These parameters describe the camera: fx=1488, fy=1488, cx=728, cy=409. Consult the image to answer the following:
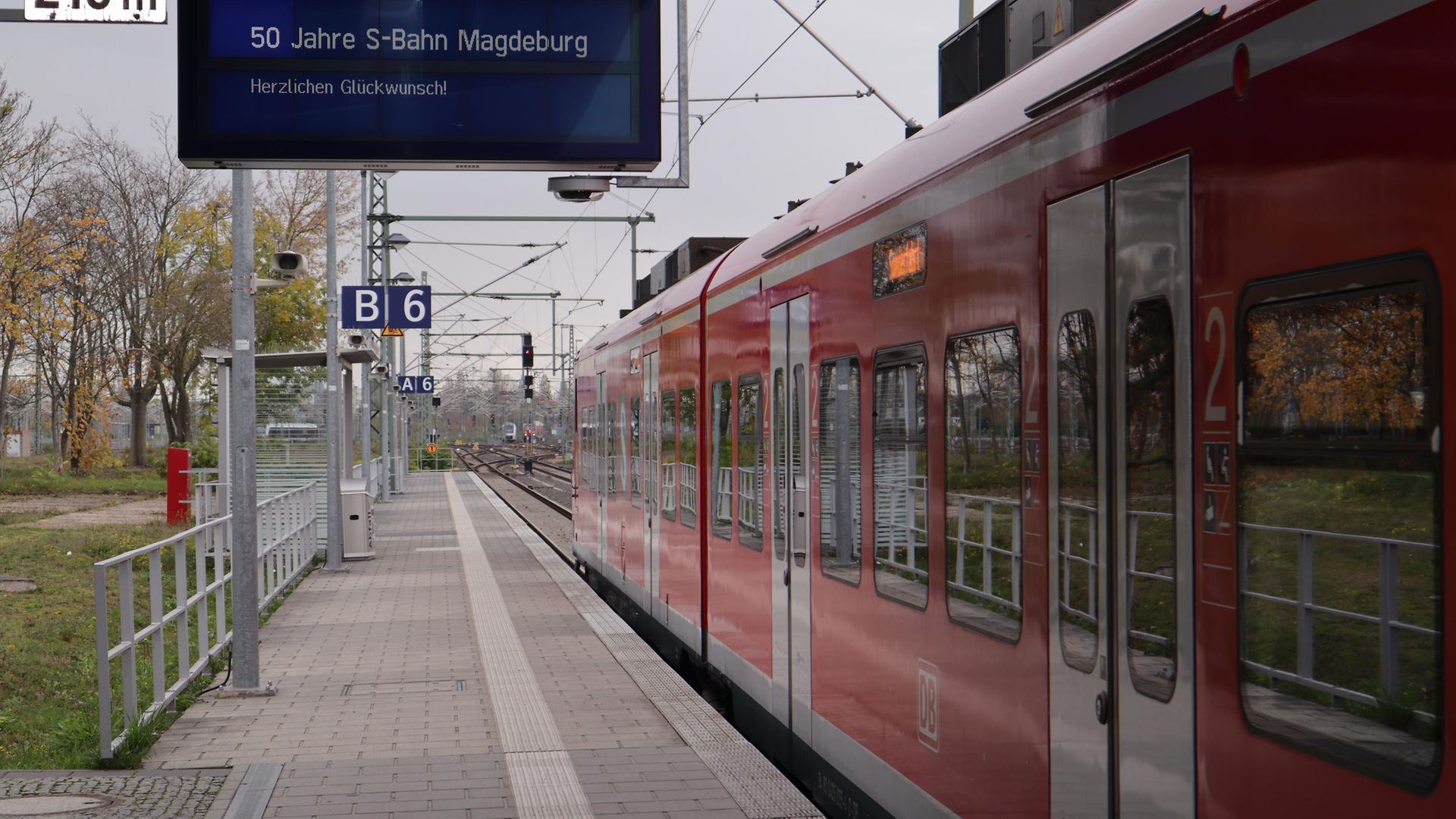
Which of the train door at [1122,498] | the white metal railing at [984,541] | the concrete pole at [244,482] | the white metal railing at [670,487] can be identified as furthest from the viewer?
the white metal railing at [670,487]

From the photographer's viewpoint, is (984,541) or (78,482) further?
(78,482)

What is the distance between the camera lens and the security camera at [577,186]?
7457 millimetres

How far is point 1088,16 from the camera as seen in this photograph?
16.0 feet

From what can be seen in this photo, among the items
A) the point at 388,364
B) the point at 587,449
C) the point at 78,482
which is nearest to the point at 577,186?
the point at 587,449

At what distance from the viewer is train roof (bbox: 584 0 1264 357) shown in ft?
11.9

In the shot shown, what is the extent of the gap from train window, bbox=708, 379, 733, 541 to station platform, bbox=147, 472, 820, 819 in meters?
1.13

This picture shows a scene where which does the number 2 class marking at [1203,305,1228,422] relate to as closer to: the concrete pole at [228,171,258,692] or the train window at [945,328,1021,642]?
the train window at [945,328,1021,642]

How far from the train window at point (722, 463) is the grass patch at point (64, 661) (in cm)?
333

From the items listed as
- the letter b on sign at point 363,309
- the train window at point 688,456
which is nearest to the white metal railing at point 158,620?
the train window at point 688,456

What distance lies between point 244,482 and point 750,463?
3611 millimetres

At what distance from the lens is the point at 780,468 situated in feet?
25.0

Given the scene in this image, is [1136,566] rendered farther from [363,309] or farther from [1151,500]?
[363,309]

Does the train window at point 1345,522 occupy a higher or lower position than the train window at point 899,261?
lower

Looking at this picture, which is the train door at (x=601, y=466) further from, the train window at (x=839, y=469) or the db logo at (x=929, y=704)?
the db logo at (x=929, y=704)
